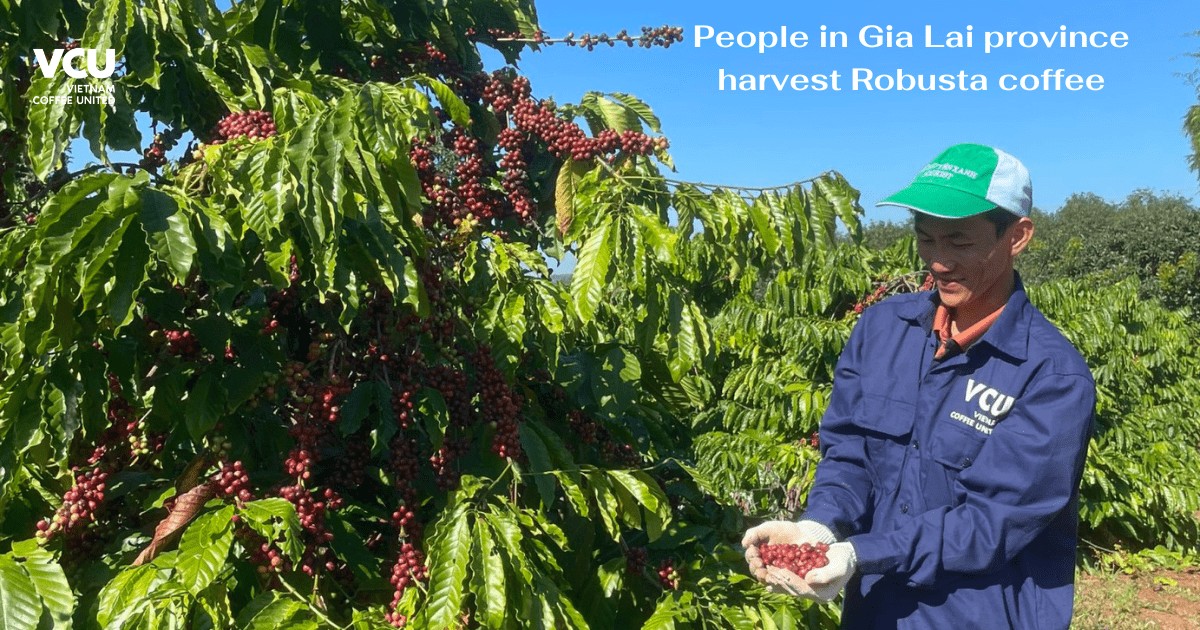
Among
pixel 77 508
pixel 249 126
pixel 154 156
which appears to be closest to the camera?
pixel 77 508

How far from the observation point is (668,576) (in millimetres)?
2543

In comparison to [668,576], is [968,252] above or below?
above

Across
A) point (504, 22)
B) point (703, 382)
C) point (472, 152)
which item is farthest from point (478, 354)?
point (703, 382)

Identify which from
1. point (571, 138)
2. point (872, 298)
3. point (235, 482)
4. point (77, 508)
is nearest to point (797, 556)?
point (235, 482)

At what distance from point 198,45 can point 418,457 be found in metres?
1.26

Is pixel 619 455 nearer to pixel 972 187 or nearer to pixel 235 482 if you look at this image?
pixel 235 482

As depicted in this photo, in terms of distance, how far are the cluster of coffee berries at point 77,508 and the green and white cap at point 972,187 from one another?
1.85 m

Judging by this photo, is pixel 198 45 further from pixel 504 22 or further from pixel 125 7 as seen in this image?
pixel 504 22

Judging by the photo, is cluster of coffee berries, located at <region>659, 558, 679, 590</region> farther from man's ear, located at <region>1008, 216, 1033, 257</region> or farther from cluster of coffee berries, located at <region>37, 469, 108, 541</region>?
cluster of coffee berries, located at <region>37, 469, 108, 541</region>

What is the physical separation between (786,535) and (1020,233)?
0.79 m

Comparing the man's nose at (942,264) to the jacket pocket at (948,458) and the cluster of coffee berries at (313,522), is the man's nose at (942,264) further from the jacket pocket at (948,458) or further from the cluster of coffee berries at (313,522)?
the cluster of coffee berries at (313,522)

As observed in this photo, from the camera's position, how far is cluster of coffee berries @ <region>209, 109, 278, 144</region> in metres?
2.28

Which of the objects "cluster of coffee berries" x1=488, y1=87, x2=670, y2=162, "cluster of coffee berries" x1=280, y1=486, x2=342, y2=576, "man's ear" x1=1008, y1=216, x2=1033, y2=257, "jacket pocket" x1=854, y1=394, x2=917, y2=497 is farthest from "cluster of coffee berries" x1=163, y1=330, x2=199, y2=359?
"man's ear" x1=1008, y1=216, x2=1033, y2=257

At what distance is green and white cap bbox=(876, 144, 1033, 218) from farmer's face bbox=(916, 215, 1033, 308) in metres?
0.05
